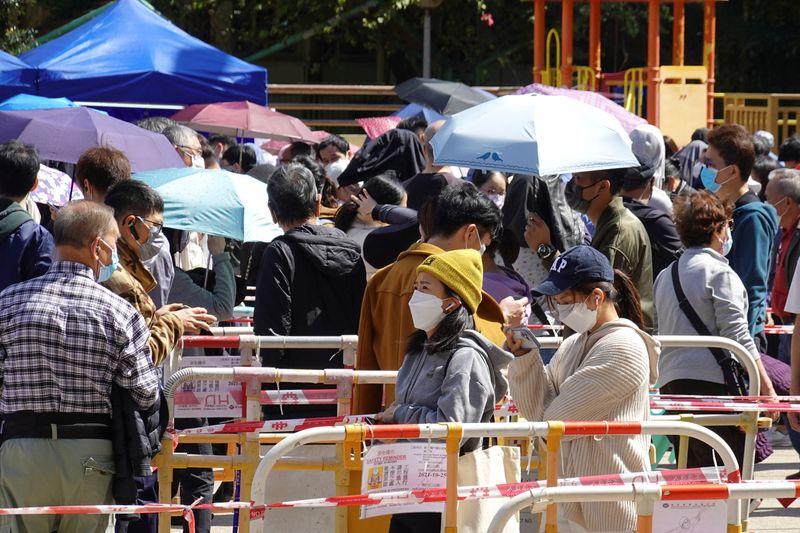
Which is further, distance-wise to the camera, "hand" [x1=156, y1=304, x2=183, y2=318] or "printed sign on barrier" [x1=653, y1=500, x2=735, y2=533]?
"hand" [x1=156, y1=304, x2=183, y2=318]

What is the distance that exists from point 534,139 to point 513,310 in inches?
80.7

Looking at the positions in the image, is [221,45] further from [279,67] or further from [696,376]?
[696,376]

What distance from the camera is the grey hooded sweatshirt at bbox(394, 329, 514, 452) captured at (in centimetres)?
452

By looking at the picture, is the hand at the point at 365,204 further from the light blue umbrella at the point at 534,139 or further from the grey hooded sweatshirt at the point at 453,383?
the grey hooded sweatshirt at the point at 453,383

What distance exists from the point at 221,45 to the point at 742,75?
35.7ft

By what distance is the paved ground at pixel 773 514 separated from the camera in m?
7.47

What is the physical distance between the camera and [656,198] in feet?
28.5

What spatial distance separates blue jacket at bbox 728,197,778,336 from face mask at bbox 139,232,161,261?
3.32 meters

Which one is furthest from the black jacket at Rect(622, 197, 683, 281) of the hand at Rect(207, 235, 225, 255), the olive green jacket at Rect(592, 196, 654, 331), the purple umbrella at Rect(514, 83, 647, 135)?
the purple umbrella at Rect(514, 83, 647, 135)

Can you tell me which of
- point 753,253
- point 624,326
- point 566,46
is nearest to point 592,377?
point 624,326

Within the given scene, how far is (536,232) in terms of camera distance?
7.20 m

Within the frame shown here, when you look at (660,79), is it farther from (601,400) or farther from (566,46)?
(601,400)

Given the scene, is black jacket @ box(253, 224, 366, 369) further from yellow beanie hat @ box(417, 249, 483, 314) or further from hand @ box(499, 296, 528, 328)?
yellow beanie hat @ box(417, 249, 483, 314)

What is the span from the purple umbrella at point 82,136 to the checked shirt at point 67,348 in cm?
361
